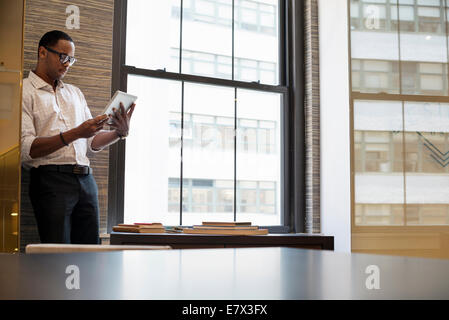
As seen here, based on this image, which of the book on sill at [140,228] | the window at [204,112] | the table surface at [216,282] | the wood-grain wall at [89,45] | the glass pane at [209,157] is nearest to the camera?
the table surface at [216,282]

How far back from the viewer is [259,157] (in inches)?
158

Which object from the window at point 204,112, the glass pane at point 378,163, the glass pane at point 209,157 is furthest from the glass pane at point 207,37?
the glass pane at point 378,163

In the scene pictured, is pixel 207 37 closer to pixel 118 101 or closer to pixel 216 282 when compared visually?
pixel 118 101

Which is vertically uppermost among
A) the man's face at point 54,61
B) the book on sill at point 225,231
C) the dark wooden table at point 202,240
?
the man's face at point 54,61

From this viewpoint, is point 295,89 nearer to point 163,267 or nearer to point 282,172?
point 282,172

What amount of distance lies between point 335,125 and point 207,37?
47.6 inches

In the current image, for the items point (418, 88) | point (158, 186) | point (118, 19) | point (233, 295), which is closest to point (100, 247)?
point (233, 295)

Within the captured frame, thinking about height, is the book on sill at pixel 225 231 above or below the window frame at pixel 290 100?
below

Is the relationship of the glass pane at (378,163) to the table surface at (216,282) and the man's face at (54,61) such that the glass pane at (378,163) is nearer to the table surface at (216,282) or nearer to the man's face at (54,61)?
the man's face at (54,61)

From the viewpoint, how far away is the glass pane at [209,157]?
3.71 metres

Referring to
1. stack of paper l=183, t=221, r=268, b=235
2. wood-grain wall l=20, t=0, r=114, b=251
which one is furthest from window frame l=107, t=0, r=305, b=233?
stack of paper l=183, t=221, r=268, b=235

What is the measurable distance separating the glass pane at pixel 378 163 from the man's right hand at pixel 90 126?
1850 millimetres

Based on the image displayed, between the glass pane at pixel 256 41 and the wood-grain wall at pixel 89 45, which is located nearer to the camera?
the wood-grain wall at pixel 89 45

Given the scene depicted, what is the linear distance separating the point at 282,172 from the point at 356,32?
124cm
